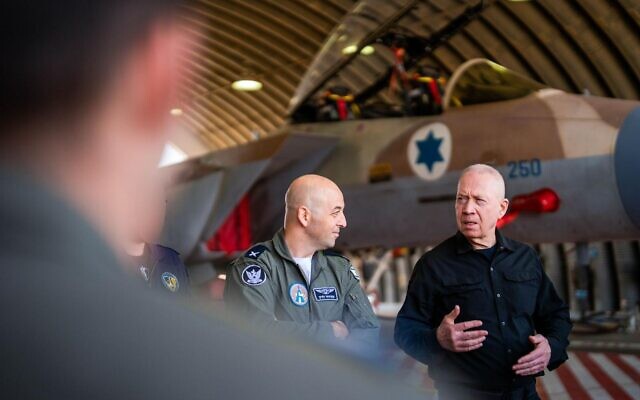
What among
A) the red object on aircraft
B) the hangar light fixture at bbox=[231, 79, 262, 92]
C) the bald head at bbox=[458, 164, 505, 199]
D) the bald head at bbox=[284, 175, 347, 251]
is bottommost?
the bald head at bbox=[284, 175, 347, 251]

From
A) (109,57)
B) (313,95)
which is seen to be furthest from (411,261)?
(109,57)

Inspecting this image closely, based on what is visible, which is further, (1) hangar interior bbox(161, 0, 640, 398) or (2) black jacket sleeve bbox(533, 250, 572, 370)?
(1) hangar interior bbox(161, 0, 640, 398)

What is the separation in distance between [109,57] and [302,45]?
1801cm

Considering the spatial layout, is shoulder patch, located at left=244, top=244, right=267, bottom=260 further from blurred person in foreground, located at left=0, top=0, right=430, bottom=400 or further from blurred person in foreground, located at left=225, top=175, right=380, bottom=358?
blurred person in foreground, located at left=0, top=0, right=430, bottom=400

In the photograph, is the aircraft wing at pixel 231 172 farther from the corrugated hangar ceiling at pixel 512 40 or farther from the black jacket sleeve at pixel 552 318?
the black jacket sleeve at pixel 552 318

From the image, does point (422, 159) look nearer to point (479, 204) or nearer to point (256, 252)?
point (479, 204)

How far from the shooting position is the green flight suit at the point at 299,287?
209 cm

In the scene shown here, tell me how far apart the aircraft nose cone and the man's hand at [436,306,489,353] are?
116 inches

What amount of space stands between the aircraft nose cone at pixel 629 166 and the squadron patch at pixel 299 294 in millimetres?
3191

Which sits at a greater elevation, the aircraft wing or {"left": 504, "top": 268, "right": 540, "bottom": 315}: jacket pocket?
the aircraft wing

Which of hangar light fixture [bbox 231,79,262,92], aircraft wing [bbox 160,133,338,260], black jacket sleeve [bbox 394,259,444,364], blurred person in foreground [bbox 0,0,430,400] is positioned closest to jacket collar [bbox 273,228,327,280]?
black jacket sleeve [bbox 394,259,444,364]

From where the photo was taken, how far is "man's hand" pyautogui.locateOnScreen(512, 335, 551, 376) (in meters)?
2.19

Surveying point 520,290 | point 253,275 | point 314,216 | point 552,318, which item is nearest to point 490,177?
point 520,290

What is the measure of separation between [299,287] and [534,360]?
2.43ft
